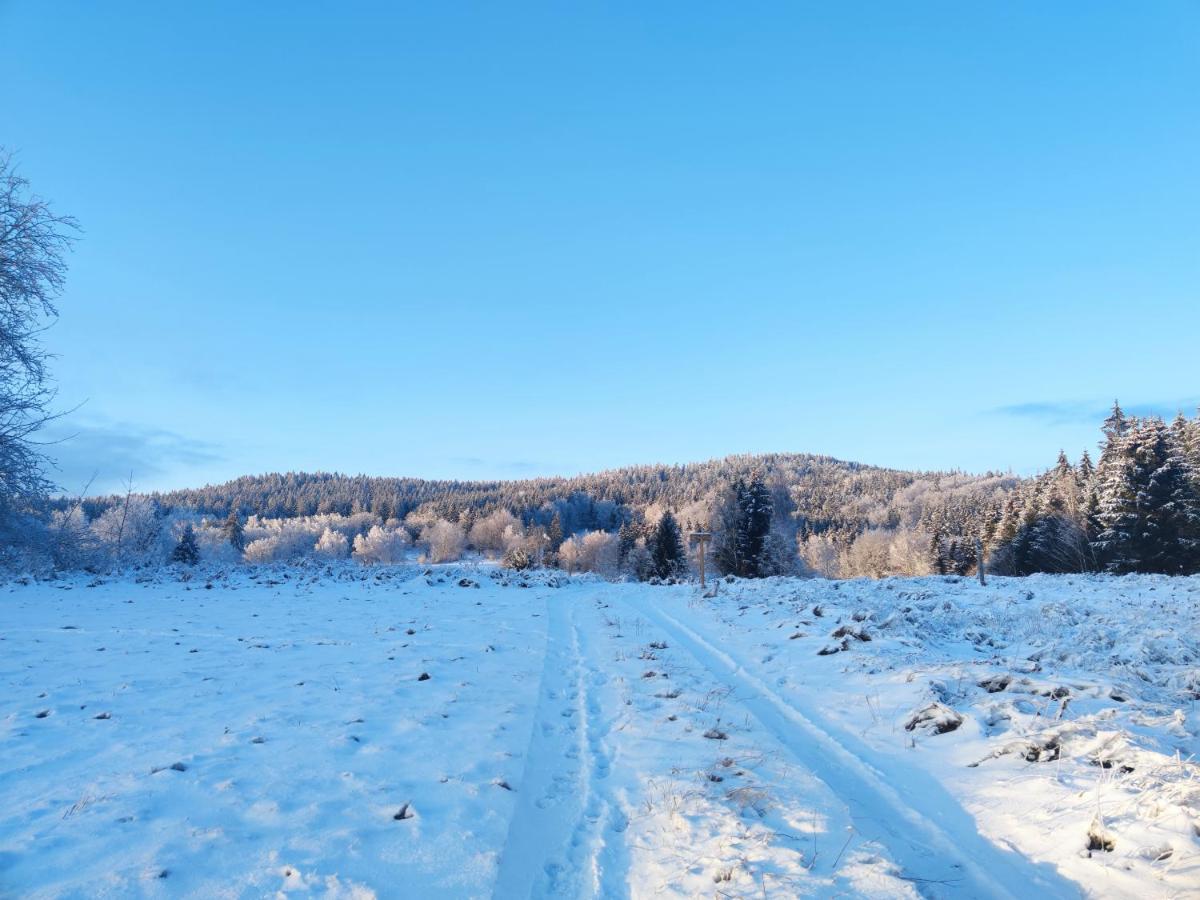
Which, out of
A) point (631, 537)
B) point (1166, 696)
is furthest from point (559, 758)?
point (631, 537)

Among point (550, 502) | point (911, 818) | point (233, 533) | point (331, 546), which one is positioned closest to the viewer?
point (911, 818)

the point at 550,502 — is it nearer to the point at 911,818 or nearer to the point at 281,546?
the point at 281,546

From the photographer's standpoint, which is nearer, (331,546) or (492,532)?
(331,546)

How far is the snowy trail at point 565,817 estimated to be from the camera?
478 cm

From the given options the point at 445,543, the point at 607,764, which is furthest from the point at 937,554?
the point at 445,543

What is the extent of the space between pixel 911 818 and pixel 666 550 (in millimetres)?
54094

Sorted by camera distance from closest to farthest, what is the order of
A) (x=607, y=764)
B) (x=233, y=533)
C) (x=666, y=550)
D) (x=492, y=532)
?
(x=607, y=764), (x=666, y=550), (x=233, y=533), (x=492, y=532)

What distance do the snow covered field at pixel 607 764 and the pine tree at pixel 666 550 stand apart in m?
44.3

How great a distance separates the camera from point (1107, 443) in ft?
152

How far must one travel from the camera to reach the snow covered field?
15.3 feet

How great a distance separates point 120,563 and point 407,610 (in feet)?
80.7

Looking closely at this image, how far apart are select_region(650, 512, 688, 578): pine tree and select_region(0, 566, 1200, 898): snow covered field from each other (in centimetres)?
4427

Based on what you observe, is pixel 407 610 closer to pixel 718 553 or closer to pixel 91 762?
pixel 91 762

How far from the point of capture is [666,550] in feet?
194
